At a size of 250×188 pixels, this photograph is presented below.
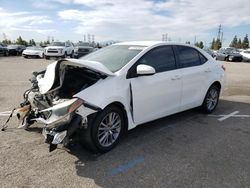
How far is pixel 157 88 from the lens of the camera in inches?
183

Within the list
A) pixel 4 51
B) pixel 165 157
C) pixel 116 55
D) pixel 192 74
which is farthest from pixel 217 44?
pixel 165 157

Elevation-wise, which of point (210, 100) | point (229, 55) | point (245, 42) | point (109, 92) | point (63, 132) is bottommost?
point (229, 55)

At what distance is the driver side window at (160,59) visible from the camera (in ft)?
15.3

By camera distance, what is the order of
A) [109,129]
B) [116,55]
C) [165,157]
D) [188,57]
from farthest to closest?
[188,57] → [116,55] → [109,129] → [165,157]

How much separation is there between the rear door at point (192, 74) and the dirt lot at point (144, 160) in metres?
0.58

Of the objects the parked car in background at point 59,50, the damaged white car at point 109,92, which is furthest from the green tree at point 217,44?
the damaged white car at point 109,92

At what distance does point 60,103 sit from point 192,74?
2.97 m

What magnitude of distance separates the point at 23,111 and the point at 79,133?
1.39 m

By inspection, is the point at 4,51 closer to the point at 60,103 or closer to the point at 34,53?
the point at 34,53

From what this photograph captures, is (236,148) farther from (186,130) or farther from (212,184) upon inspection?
(212,184)

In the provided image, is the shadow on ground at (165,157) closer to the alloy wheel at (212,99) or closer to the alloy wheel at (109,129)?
the alloy wheel at (109,129)

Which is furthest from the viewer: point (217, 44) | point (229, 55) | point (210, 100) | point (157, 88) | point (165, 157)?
point (217, 44)

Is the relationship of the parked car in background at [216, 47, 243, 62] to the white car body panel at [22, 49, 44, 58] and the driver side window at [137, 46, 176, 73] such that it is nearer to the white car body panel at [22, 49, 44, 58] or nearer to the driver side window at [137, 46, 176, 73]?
the white car body panel at [22, 49, 44, 58]

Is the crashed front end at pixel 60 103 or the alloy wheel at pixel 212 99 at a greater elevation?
the crashed front end at pixel 60 103
